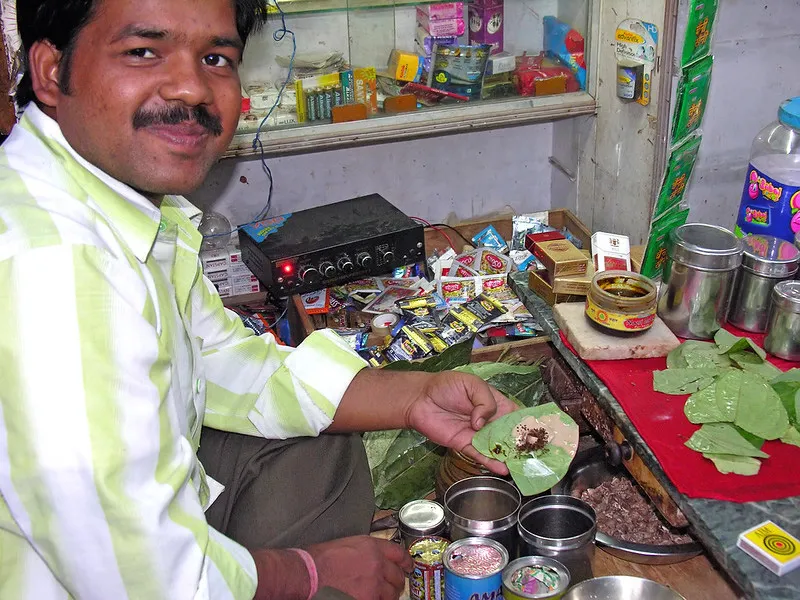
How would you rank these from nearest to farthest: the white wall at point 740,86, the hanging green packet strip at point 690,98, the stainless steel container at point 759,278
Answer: the stainless steel container at point 759,278
the hanging green packet strip at point 690,98
the white wall at point 740,86

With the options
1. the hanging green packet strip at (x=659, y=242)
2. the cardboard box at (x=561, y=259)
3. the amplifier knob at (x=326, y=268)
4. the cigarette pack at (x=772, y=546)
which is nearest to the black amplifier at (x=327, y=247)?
the amplifier knob at (x=326, y=268)

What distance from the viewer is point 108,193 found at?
1206 mm

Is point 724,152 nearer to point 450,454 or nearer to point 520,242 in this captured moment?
point 520,242

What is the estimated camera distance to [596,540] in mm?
1651

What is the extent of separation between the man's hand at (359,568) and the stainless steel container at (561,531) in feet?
0.94

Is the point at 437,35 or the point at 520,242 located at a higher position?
the point at 437,35

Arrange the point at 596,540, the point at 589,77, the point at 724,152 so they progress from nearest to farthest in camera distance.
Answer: the point at 596,540 < the point at 724,152 < the point at 589,77

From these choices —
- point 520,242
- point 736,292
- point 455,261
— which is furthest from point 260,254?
point 736,292

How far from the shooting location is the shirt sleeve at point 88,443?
38.5 inches

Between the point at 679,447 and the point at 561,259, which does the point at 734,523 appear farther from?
the point at 561,259

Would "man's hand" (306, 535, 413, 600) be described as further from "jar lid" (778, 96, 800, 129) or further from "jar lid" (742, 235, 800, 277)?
"jar lid" (778, 96, 800, 129)

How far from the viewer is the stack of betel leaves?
1.40 metres

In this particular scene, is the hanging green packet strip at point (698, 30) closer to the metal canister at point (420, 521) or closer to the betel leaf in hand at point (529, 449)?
the betel leaf in hand at point (529, 449)

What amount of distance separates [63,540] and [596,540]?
107 centimetres
